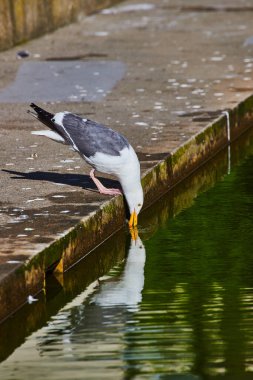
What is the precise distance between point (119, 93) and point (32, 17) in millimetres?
4570

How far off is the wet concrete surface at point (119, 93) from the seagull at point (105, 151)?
0.71 ft

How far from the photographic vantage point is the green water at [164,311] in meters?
5.96

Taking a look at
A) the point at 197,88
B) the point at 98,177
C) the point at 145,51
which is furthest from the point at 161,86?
the point at 98,177

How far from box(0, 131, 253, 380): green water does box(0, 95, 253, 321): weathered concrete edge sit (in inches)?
4.8

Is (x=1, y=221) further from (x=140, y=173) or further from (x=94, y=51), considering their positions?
(x=94, y=51)

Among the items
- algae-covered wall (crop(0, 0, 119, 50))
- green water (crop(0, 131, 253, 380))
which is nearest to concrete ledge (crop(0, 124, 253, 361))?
green water (crop(0, 131, 253, 380))

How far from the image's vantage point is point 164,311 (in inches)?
269

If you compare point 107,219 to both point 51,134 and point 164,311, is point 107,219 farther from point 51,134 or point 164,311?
point 164,311

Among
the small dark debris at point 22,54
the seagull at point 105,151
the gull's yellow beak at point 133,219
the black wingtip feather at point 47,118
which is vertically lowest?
the gull's yellow beak at point 133,219

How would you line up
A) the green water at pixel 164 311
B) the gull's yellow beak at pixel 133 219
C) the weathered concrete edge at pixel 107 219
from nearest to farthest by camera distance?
1. the green water at pixel 164 311
2. the weathered concrete edge at pixel 107 219
3. the gull's yellow beak at pixel 133 219

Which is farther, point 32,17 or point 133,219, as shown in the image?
point 32,17

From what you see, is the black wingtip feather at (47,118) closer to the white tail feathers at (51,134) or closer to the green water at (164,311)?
the white tail feathers at (51,134)

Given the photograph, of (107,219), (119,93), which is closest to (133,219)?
(107,219)

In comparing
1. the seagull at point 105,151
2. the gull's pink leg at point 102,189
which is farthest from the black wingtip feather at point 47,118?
the gull's pink leg at point 102,189
